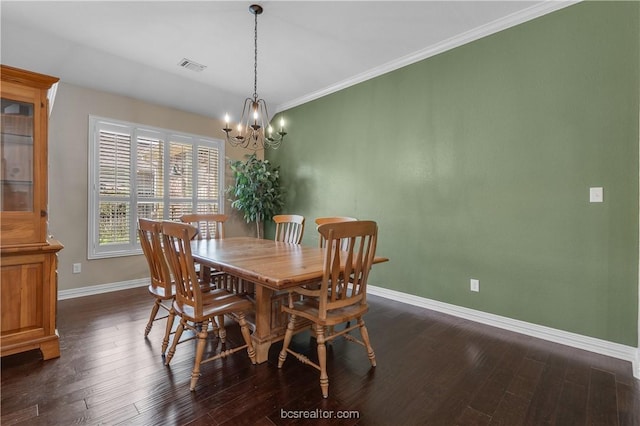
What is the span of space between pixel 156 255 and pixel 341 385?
157 centimetres

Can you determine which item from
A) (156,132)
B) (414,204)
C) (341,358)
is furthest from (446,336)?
(156,132)

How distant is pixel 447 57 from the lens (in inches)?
125

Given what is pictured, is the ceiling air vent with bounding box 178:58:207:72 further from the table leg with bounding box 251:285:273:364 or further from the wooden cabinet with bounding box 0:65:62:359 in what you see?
the table leg with bounding box 251:285:273:364

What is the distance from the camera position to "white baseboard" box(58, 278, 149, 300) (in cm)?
350

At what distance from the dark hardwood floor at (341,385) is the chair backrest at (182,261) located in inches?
20.5

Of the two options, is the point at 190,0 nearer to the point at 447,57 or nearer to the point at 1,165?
the point at 1,165

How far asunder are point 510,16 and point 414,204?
1969mm

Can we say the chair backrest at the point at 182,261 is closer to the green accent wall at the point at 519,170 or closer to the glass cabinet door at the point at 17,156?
the glass cabinet door at the point at 17,156

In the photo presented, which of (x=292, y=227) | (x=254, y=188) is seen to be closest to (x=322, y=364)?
(x=292, y=227)

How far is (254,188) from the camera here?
15.1 ft

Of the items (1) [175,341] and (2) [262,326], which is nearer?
(1) [175,341]

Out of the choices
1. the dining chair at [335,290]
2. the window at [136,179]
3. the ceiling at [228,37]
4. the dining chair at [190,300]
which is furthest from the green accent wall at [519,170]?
the window at [136,179]

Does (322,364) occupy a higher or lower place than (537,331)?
higher

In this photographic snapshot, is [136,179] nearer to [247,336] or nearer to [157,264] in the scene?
[157,264]
